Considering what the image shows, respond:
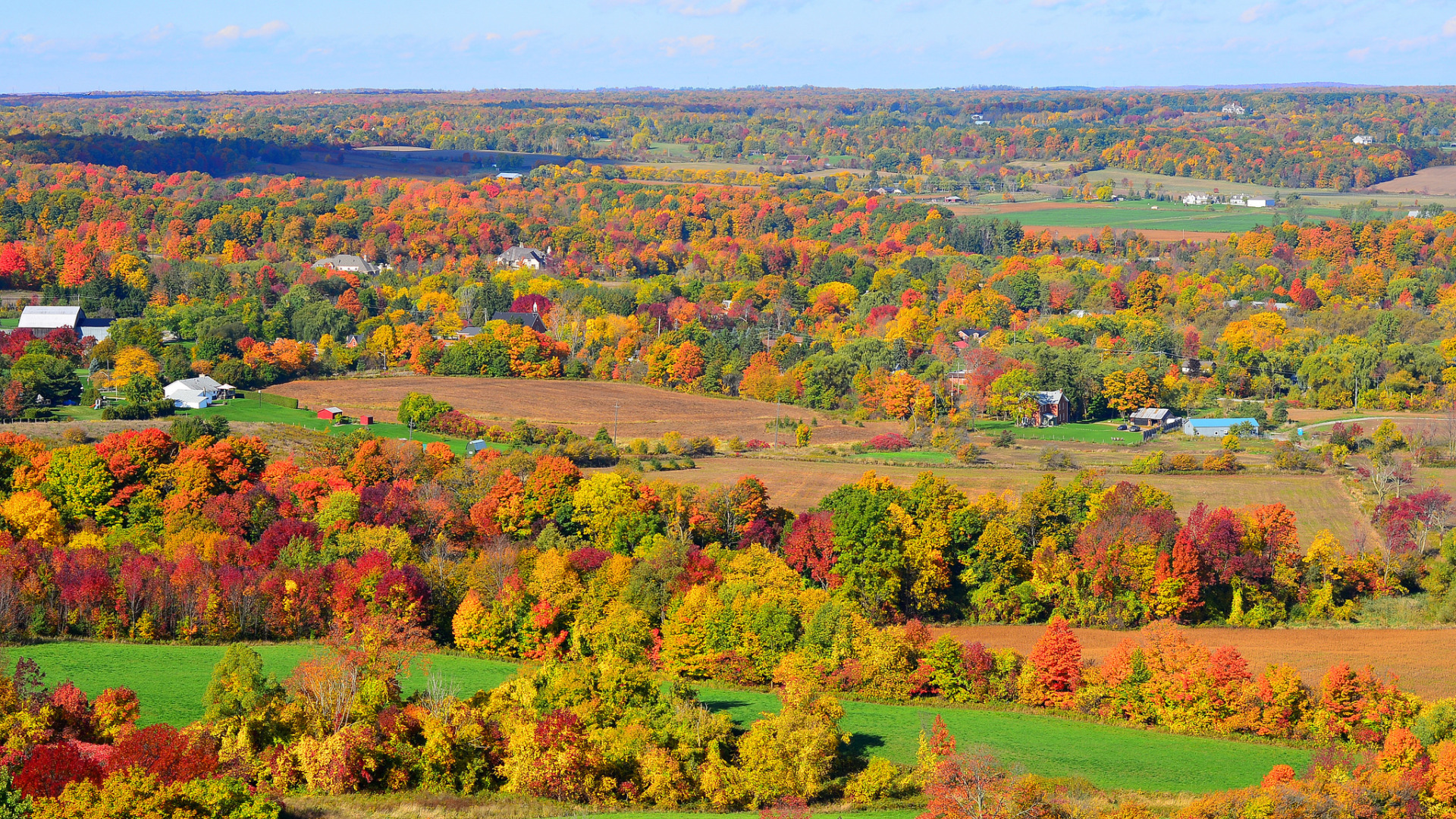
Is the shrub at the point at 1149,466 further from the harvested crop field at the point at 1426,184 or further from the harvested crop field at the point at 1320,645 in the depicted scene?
the harvested crop field at the point at 1426,184

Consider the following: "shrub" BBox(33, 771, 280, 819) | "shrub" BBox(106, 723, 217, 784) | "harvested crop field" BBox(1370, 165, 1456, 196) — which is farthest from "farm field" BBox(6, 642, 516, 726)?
"harvested crop field" BBox(1370, 165, 1456, 196)

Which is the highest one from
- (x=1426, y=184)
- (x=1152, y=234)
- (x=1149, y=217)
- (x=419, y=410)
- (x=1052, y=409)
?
(x=1426, y=184)

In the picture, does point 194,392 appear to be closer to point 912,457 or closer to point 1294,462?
point 912,457

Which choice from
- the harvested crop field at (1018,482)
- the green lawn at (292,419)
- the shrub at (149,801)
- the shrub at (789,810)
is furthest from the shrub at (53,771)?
the green lawn at (292,419)

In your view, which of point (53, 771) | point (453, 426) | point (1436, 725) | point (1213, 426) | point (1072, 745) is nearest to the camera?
point (53, 771)

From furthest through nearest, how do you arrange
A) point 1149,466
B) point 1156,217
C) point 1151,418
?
point 1156,217, point 1151,418, point 1149,466

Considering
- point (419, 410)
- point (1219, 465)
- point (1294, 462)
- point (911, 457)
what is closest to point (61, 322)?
point (419, 410)
